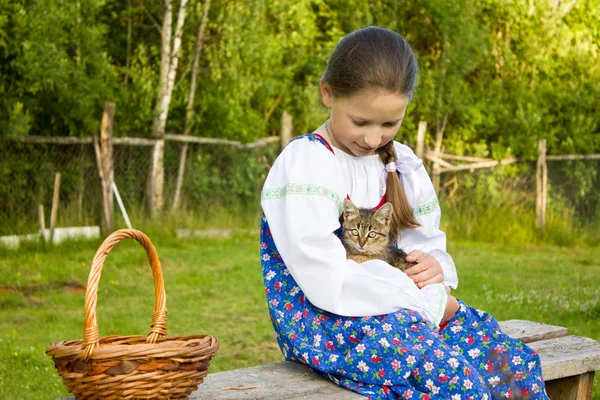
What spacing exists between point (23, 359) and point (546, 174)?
9.88 meters

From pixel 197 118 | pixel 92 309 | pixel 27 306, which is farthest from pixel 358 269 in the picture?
pixel 197 118

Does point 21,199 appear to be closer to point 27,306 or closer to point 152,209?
point 152,209

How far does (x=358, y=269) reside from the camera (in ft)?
9.70

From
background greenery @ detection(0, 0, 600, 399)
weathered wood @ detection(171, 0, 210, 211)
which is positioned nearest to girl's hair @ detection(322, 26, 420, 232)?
background greenery @ detection(0, 0, 600, 399)

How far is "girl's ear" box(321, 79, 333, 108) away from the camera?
315 cm

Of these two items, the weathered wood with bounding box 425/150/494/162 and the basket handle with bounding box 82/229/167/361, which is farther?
the weathered wood with bounding box 425/150/494/162

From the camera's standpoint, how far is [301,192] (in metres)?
2.96

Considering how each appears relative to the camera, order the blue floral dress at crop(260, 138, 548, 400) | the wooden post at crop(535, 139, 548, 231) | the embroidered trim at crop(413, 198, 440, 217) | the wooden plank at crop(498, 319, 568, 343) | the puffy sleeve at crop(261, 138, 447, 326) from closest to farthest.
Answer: the blue floral dress at crop(260, 138, 548, 400) < the puffy sleeve at crop(261, 138, 447, 326) < the embroidered trim at crop(413, 198, 440, 217) < the wooden plank at crop(498, 319, 568, 343) < the wooden post at crop(535, 139, 548, 231)

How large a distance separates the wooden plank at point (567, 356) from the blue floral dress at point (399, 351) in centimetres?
20

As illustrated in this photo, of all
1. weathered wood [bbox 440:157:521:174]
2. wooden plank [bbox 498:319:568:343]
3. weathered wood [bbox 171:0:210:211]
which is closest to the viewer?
wooden plank [bbox 498:319:568:343]

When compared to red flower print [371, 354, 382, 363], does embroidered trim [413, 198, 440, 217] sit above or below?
above

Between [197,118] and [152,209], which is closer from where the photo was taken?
[152,209]

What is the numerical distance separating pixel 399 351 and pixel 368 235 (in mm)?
515

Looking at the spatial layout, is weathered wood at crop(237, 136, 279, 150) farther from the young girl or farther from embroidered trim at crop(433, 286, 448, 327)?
embroidered trim at crop(433, 286, 448, 327)
